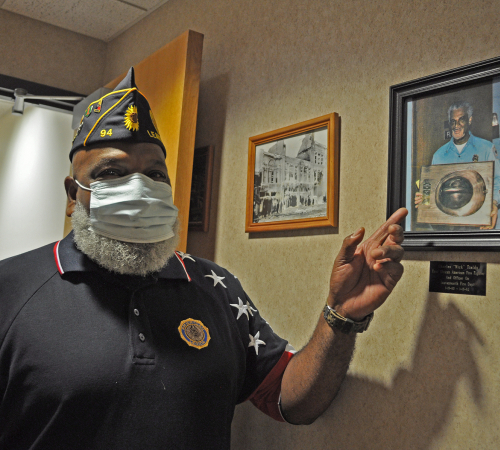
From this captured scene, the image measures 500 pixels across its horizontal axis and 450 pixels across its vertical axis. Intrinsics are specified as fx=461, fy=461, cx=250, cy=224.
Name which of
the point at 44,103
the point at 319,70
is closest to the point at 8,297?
the point at 319,70

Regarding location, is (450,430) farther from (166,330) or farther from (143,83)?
(143,83)

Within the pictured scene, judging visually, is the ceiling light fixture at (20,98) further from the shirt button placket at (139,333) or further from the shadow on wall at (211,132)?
the shirt button placket at (139,333)

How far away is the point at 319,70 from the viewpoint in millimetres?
1384

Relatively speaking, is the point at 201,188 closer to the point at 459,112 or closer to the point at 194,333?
the point at 194,333

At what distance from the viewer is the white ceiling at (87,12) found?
2.19 metres

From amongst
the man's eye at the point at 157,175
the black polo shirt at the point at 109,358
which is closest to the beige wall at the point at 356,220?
the black polo shirt at the point at 109,358

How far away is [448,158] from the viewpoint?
103 centimetres

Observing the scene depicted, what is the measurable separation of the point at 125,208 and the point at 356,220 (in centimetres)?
59

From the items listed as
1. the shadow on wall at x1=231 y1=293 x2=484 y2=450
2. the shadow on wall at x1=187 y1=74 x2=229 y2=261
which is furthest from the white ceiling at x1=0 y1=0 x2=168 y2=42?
the shadow on wall at x1=231 y1=293 x2=484 y2=450

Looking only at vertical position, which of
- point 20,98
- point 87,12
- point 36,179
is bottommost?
point 36,179

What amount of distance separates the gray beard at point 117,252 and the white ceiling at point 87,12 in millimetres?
1505

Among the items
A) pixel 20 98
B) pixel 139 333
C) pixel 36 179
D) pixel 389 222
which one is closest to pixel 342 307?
pixel 389 222

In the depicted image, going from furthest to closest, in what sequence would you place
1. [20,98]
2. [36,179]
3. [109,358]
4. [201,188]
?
1. [36,179]
2. [20,98]
3. [201,188]
4. [109,358]

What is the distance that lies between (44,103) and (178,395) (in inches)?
77.6
